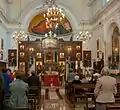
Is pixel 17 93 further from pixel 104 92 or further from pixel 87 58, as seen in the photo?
pixel 87 58

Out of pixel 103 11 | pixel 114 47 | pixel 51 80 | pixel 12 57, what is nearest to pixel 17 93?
pixel 114 47

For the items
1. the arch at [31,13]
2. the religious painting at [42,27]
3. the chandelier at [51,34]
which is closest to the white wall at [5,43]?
the arch at [31,13]

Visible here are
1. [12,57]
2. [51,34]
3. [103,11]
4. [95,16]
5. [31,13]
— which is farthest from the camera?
[31,13]

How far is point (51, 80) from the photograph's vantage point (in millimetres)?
25828

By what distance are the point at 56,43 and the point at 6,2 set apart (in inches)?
261

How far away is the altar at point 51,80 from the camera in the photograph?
2572cm

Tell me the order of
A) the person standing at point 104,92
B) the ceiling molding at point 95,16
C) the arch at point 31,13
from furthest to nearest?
the arch at point 31,13, the ceiling molding at point 95,16, the person standing at point 104,92

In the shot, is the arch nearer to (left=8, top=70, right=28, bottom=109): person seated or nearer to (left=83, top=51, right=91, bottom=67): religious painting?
(left=83, top=51, right=91, bottom=67): religious painting

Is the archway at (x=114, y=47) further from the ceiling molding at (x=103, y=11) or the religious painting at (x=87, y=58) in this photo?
the religious painting at (x=87, y=58)

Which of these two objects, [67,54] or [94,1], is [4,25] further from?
[94,1]

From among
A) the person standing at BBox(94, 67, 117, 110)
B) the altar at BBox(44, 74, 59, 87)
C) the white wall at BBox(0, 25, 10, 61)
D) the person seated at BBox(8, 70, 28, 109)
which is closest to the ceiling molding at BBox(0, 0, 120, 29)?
the white wall at BBox(0, 25, 10, 61)

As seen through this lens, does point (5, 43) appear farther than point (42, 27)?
No

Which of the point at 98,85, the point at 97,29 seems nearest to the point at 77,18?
the point at 97,29

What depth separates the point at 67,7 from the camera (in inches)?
1271
